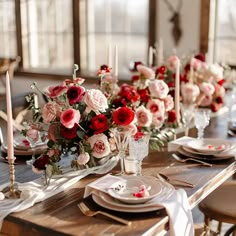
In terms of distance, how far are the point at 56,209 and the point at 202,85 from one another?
1.56m

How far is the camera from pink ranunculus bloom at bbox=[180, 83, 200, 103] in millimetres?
2707

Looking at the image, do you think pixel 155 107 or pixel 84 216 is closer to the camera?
pixel 84 216

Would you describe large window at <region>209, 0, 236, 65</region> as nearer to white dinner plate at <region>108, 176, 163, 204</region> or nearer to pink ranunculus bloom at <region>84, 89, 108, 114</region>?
pink ranunculus bloom at <region>84, 89, 108, 114</region>

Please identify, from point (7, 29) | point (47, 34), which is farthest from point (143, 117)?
point (7, 29)

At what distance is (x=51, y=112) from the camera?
171 centimetres

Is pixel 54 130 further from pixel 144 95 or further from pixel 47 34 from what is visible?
pixel 47 34

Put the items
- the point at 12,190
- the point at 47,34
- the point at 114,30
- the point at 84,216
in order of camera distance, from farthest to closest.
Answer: the point at 47,34, the point at 114,30, the point at 12,190, the point at 84,216

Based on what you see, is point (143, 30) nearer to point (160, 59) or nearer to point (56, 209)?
point (160, 59)

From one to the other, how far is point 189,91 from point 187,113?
288 millimetres

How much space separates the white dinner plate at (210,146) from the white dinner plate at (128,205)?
505 mm

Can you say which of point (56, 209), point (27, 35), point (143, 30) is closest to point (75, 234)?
point (56, 209)

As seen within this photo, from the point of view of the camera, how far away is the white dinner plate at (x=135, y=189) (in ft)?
4.77

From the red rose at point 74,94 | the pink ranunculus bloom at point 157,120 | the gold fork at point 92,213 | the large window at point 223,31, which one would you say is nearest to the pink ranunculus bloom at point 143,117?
the pink ranunculus bloom at point 157,120

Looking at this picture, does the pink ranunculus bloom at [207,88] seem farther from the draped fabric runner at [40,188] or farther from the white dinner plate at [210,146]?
the draped fabric runner at [40,188]
